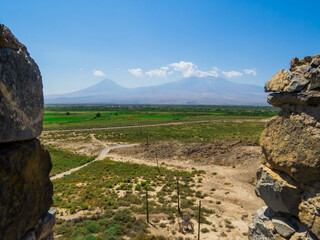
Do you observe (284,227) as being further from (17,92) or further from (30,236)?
(17,92)

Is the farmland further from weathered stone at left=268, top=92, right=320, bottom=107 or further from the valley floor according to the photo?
weathered stone at left=268, top=92, right=320, bottom=107

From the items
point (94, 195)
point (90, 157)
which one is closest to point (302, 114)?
point (94, 195)

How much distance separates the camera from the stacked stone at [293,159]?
5.33m

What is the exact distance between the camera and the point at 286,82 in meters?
6.23

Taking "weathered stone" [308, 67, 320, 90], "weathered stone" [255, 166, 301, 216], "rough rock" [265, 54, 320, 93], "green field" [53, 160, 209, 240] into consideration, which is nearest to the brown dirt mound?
"green field" [53, 160, 209, 240]

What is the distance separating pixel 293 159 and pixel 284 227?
2355mm

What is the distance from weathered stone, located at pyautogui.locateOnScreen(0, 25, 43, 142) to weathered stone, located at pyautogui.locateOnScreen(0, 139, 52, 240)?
38 centimetres

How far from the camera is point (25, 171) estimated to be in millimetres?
4742

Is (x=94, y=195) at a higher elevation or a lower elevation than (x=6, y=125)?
lower

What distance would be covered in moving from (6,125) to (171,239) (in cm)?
1162

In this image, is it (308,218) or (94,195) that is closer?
(308,218)

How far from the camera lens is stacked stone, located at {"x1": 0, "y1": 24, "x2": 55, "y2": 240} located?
13.4 feet

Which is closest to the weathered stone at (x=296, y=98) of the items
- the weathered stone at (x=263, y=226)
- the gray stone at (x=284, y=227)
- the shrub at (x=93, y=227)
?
the gray stone at (x=284, y=227)

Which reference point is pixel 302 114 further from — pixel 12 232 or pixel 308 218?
pixel 12 232
